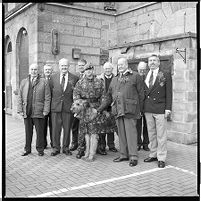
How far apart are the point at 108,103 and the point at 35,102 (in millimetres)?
1412

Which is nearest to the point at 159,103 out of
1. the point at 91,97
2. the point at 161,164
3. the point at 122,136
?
the point at 122,136

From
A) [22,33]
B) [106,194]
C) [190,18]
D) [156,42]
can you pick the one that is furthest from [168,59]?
[22,33]

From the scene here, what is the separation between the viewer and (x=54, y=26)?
378 inches

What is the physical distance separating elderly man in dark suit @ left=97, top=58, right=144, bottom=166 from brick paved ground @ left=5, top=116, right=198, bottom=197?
389 mm

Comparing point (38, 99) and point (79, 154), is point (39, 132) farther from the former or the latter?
point (79, 154)

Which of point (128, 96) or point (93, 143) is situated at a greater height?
point (128, 96)

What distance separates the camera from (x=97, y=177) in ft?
14.9

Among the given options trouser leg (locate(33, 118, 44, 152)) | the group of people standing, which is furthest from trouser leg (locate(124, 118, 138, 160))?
trouser leg (locate(33, 118, 44, 152))

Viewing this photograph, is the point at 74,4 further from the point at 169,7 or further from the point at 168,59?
the point at 168,59

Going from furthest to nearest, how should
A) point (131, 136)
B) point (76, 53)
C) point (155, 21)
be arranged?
point (76, 53)
point (155, 21)
point (131, 136)

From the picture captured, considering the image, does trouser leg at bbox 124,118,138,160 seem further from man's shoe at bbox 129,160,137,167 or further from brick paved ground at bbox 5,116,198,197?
brick paved ground at bbox 5,116,198,197

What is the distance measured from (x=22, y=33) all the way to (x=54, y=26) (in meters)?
1.82

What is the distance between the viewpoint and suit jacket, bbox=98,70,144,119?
16.9 ft

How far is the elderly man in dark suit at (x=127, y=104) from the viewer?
5148 millimetres
